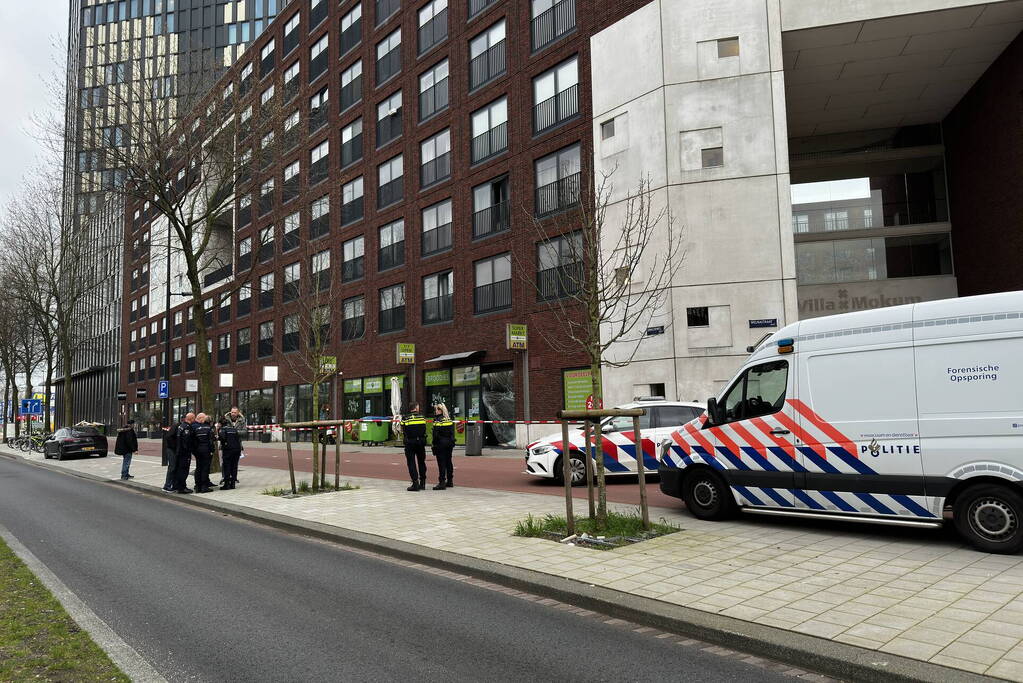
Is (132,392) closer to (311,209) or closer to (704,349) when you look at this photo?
(311,209)

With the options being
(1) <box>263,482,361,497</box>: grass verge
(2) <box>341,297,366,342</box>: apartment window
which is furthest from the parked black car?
(1) <box>263,482,361,497</box>: grass verge

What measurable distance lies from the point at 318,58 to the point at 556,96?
819 inches

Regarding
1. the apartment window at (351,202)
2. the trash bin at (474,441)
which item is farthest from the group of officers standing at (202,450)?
the apartment window at (351,202)

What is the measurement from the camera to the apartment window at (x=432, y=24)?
104 feet

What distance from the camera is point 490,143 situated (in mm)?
28781

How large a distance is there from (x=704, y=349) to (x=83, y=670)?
18341mm

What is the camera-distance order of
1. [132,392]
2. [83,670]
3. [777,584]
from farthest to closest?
[132,392] → [777,584] → [83,670]

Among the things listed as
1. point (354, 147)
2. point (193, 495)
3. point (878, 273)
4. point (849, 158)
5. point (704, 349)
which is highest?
point (354, 147)

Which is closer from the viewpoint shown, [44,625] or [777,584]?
[44,625]

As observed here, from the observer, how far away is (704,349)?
20.8m

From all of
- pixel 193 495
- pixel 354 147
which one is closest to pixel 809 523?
pixel 193 495

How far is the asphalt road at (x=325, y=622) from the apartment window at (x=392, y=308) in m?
24.2

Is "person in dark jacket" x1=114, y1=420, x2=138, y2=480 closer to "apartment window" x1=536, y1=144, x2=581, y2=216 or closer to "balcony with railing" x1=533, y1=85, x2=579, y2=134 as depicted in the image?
"apartment window" x1=536, y1=144, x2=581, y2=216

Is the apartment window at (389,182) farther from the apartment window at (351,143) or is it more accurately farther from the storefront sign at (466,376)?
the storefront sign at (466,376)
